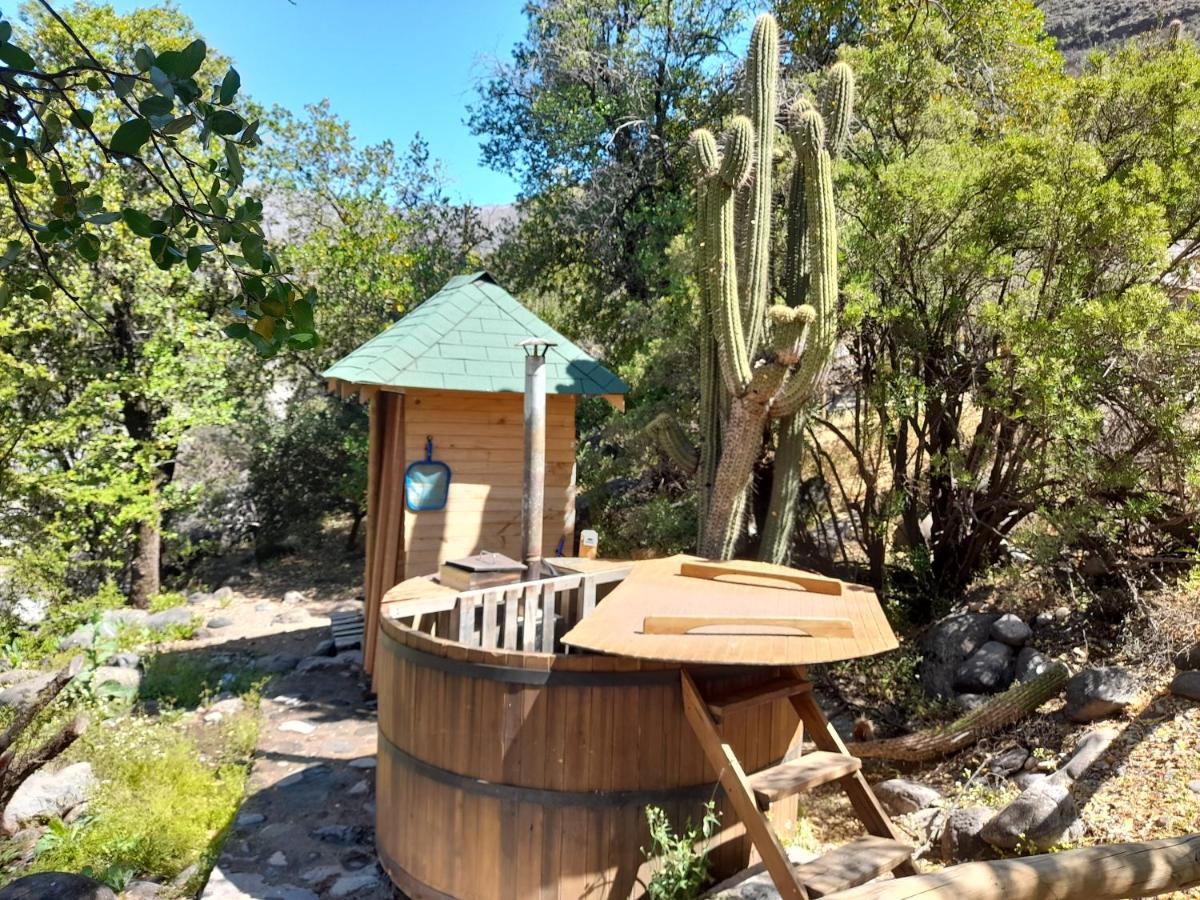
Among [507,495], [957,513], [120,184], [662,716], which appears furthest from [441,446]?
[120,184]

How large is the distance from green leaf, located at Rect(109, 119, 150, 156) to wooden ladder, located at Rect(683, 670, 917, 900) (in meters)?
2.80

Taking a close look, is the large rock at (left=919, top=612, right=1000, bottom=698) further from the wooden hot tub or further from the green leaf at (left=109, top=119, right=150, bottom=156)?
the green leaf at (left=109, top=119, right=150, bottom=156)

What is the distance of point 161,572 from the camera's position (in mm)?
12500

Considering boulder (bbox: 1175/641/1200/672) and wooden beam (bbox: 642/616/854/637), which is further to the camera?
boulder (bbox: 1175/641/1200/672)

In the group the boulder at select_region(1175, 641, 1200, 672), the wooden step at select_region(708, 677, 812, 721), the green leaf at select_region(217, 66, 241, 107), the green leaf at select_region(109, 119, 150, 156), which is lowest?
the boulder at select_region(1175, 641, 1200, 672)

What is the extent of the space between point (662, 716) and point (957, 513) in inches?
186

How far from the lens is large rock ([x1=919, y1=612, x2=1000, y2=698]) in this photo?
6359 mm

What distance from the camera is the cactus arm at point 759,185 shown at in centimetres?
675

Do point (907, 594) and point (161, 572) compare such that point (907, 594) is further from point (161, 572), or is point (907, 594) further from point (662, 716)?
point (161, 572)

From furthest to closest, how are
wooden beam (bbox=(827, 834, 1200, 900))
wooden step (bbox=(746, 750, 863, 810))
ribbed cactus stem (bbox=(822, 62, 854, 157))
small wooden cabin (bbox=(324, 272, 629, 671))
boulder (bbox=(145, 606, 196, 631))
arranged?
1. boulder (bbox=(145, 606, 196, 631))
2. ribbed cactus stem (bbox=(822, 62, 854, 157))
3. small wooden cabin (bbox=(324, 272, 629, 671))
4. wooden step (bbox=(746, 750, 863, 810))
5. wooden beam (bbox=(827, 834, 1200, 900))

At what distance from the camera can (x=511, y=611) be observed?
4.65 meters

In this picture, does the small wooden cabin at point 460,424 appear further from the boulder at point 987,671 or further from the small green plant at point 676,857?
the small green plant at point 676,857

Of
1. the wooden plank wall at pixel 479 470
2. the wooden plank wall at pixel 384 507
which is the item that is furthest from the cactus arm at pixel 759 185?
the wooden plank wall at pixel 384 507

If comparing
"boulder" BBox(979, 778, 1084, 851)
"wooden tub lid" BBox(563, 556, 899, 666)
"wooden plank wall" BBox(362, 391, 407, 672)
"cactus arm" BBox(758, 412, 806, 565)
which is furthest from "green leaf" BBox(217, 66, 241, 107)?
"cactus arm" BBox(758, 412, 806, 565)
